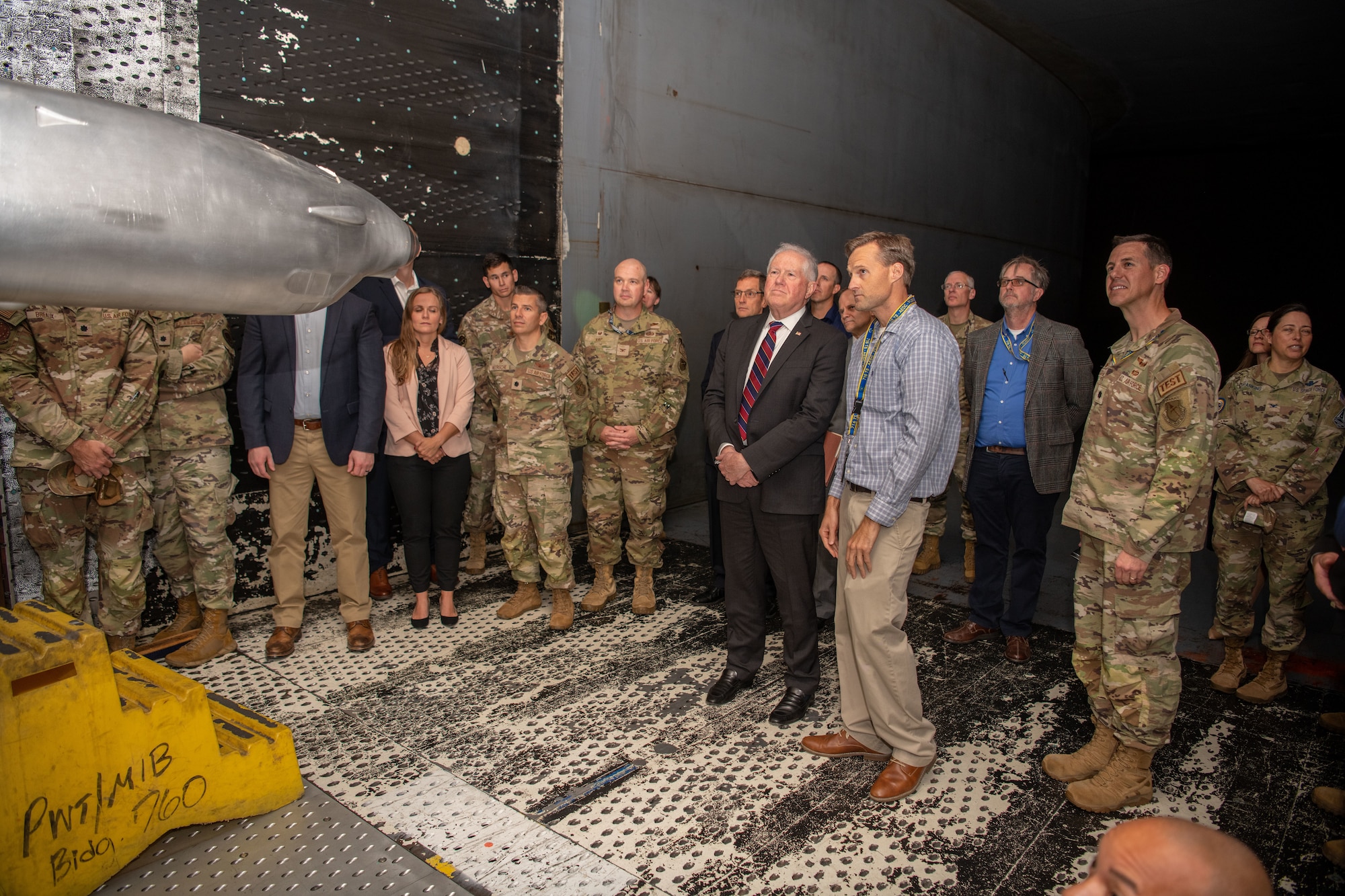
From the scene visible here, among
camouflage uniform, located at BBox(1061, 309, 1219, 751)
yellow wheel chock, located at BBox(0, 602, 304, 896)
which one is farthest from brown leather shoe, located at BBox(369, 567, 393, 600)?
camouflage uniform, located at BBox(1061, 309, 1219, 751)

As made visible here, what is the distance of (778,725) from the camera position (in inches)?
117

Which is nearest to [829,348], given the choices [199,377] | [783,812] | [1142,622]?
[1142,622]

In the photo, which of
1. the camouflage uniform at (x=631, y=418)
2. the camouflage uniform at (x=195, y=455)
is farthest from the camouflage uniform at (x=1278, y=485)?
the camouflage uniform at (x=195, y=455)

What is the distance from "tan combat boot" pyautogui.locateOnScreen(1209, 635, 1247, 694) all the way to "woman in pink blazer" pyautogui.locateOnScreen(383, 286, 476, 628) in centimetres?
329

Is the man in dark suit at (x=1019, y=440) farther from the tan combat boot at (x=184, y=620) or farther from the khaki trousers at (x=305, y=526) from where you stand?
the tan combat boot at (x=184, y=620)

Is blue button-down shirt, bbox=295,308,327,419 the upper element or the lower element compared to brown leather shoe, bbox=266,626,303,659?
upper

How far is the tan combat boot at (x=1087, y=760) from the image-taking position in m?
2.62

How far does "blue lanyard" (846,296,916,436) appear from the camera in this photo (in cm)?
260

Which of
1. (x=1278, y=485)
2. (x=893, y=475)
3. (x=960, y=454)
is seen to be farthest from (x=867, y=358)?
(x=960, y=454)

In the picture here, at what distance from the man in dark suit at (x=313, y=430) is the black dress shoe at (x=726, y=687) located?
1576mm

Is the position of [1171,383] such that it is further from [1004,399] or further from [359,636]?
[359,636]

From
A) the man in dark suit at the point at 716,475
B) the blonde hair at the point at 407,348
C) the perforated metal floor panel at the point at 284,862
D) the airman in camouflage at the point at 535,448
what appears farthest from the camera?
the man in dark suit at the point at 716,475

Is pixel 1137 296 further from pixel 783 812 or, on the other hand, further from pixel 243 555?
pixel 243 555

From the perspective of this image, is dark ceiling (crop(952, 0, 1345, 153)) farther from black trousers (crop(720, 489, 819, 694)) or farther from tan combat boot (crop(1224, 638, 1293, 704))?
black trousers (crop(720, 489, 819, 694))
